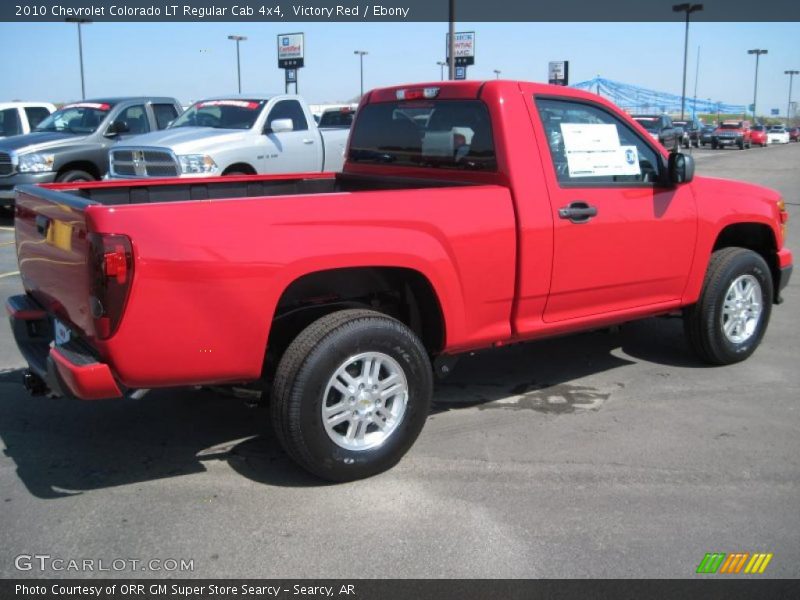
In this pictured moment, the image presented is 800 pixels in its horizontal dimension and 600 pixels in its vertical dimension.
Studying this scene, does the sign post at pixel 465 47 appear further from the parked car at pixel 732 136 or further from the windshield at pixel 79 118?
the windshield at pixel 79 118

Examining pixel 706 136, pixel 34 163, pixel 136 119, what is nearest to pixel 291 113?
pixel 136 119

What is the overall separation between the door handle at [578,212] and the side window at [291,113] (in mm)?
8357

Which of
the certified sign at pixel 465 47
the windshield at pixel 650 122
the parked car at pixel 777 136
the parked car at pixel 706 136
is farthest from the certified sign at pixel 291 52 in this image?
the parked car at pixel 777 136

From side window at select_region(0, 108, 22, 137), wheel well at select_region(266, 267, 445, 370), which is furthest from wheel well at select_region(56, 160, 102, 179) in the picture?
wheel well at select_region(266, 267, 445, 370)

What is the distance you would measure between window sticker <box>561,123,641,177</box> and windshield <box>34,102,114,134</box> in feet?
34.3

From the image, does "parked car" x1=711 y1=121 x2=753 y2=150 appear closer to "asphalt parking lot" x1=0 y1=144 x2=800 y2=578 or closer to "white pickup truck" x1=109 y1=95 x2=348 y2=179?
"white pickup truck" x1=109 y1=95 x2=348 y2=179

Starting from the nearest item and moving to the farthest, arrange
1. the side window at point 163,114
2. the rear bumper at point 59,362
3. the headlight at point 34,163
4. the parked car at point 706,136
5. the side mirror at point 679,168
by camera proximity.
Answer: the rear bumper at point 59,362 < the side mirror at point 679,168 < the headlight at point 34,163 < the side window at point 163,114 < the parked car at point 706,136

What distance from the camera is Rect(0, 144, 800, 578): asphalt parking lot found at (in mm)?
3242

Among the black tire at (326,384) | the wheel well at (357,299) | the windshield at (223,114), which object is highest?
the windshield at (223,114)

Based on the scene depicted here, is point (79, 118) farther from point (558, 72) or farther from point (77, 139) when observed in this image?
point (558, 72)

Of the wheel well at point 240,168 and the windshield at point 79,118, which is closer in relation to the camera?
the wheel well at point 240,168

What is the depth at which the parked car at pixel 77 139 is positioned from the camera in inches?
486

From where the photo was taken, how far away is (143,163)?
11.0 meters

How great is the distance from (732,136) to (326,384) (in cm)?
4859
